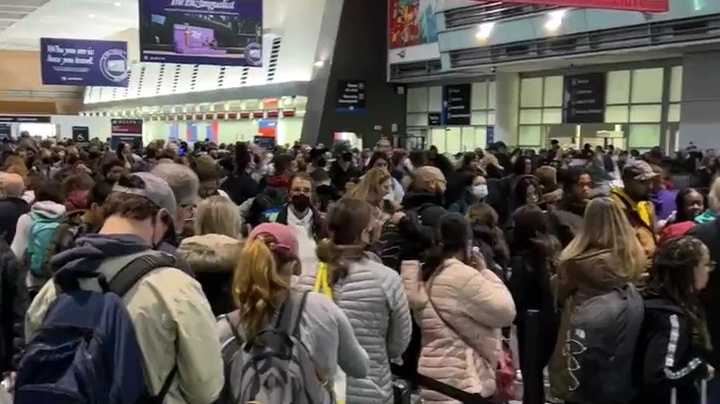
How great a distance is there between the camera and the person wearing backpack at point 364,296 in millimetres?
3512

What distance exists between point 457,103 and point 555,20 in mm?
7938

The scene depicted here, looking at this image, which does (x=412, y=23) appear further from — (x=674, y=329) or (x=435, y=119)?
(x=674, y=329)

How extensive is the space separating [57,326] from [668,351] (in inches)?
91.4

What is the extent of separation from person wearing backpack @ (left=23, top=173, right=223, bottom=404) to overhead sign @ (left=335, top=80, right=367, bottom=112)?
24882 millimetres

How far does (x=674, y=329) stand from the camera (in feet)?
10.7

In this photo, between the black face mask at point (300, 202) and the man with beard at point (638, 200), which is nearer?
the man with beard at point (638, 200)

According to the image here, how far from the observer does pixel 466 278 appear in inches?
146

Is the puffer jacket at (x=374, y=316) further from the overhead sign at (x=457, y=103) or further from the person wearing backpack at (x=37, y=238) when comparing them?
the overhead sign at (x=457, y=103)

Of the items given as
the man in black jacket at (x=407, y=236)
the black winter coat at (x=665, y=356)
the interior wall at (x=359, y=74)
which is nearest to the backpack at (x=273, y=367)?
the black winter coat at (x=665, y=356)

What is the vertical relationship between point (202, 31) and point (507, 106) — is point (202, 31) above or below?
above

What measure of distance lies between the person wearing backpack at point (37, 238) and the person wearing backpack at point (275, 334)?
9.89 feet

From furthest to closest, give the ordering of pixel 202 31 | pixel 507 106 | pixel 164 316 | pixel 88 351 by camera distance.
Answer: pixel 507 106, pixel 202 31, pixel 164 316, pixel 88 351

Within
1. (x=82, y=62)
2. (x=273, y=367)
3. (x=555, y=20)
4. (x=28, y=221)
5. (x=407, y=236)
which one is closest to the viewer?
(x=273, y=367)

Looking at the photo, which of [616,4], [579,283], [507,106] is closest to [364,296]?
[579,283]
